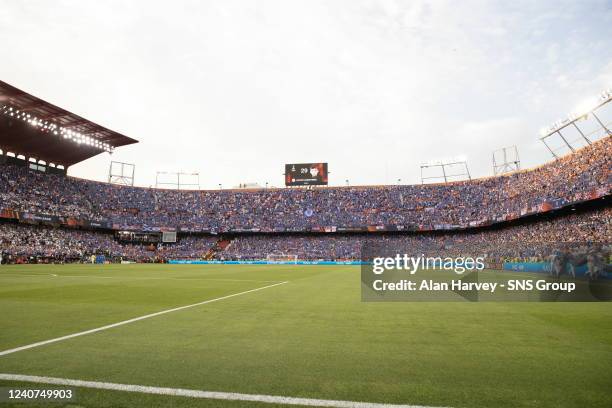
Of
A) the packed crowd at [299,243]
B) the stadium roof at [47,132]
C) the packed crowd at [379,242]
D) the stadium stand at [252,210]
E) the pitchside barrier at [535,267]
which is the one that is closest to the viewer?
the pitchside barrier at [535,267]

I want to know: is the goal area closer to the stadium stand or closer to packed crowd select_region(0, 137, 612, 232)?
the stadium stand

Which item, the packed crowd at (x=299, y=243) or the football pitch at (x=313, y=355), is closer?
the football pitch at (x=313, y=355)

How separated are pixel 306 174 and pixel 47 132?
4081cm

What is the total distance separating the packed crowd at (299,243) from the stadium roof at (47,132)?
37.2 feet

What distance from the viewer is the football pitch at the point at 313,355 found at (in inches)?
137

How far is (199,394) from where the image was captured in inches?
137

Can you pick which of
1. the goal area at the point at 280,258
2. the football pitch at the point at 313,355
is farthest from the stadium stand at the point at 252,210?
the football pitch at the point at 313,355

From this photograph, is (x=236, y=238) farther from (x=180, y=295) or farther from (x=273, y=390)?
(x=273, y=390)

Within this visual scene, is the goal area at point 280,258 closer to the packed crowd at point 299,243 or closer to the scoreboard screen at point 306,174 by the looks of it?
the packed crowd at point 299,243

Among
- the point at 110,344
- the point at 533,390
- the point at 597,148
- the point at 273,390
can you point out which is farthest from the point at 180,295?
the point at 597,148

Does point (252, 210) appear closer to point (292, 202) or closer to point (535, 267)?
point (292, 202)

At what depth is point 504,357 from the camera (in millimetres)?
4867

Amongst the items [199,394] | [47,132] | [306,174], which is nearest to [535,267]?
[199,394]

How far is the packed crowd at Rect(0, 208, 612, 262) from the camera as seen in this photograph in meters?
37.2
